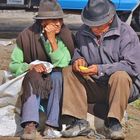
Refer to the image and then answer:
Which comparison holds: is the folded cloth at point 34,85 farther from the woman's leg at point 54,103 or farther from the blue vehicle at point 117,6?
the blue vehicle at point 117,6

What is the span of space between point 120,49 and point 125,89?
42 cm

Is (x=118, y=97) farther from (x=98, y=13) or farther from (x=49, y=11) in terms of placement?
(x=49, y=11)

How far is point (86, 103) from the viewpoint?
5.11 m

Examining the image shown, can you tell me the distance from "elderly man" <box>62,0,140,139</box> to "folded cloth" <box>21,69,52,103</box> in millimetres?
194

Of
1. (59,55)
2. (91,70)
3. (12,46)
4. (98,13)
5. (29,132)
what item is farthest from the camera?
(12,46)

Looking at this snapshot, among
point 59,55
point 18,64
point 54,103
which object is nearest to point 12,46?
point 18,64

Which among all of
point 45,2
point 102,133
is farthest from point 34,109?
point 45,2

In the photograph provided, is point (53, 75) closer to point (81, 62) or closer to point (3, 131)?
point (81, 62)

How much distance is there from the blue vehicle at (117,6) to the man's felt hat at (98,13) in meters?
5.36

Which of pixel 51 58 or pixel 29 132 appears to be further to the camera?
pixel 51 58

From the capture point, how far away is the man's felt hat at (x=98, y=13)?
16.4 ft

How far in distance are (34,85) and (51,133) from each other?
0.50m

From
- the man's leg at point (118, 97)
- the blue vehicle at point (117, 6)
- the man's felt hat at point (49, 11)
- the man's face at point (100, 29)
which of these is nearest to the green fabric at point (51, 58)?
the man's felt hat at point (49, 11)

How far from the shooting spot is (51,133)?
5.05 meters
